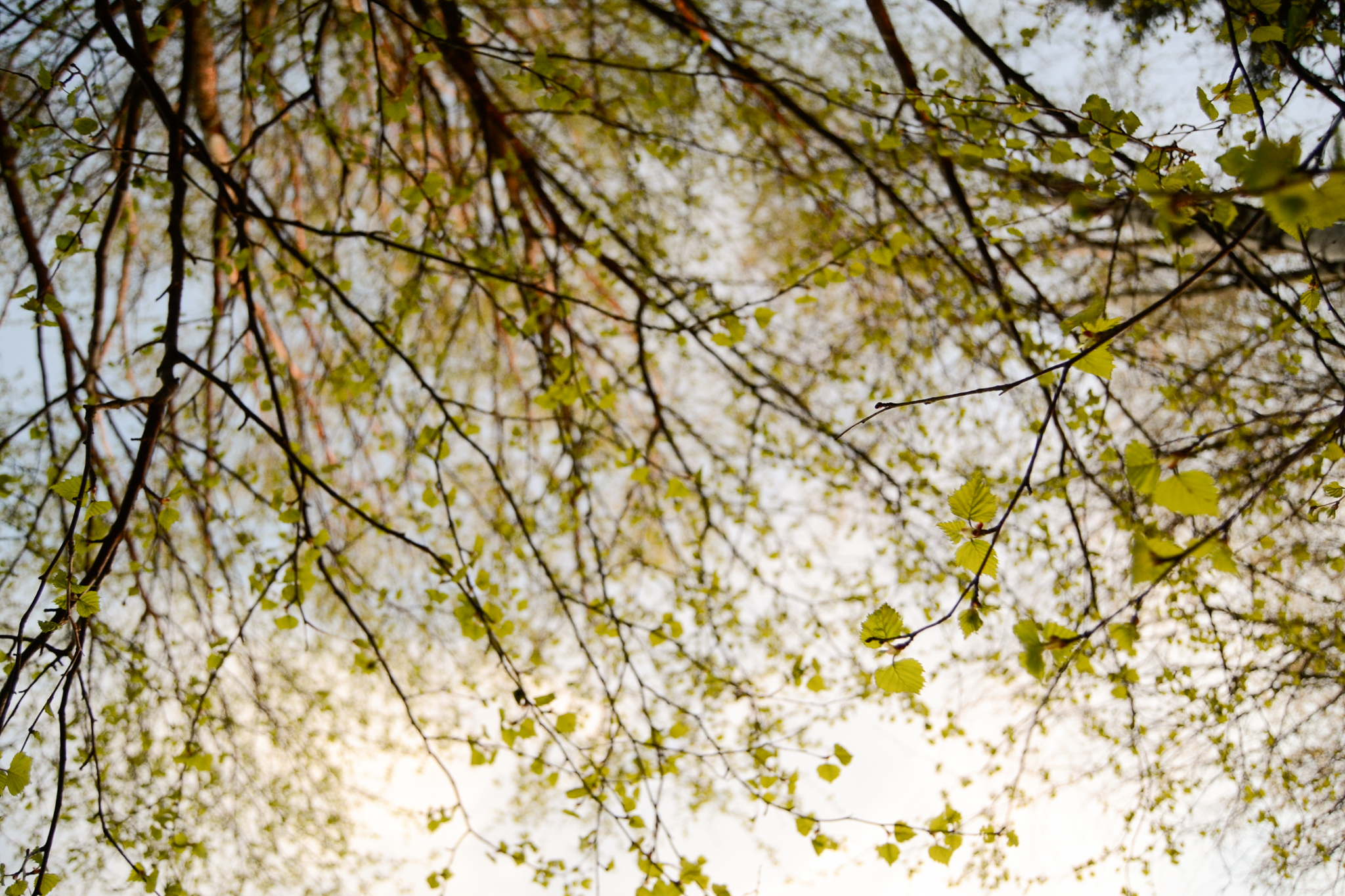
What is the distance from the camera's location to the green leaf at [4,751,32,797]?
1360mm

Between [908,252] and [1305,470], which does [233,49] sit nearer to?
[908,252]

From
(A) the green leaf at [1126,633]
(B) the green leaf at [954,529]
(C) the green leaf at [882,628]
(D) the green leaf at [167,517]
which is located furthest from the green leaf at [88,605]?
(A) the green leaf at [1126,633]

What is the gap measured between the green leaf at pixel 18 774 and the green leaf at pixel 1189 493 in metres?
2.02

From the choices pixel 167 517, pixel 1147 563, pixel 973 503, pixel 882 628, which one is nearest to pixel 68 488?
pixel 167 517

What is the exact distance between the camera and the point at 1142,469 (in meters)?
0.84

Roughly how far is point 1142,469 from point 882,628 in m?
0.40

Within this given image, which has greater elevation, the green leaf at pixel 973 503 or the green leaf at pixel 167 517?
the green leaf at pixel 167 517

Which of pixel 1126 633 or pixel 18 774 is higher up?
pixel 1126 633

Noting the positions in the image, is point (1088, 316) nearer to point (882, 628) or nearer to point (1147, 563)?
point (1147, 563)

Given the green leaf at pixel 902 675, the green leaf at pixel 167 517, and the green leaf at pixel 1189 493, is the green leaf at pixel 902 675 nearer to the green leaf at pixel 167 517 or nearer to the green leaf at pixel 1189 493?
the green leaf at pixel 1189 493

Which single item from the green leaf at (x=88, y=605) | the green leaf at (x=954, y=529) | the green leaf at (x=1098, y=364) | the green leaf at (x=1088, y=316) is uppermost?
the green leaf at (x=1088, y=316)

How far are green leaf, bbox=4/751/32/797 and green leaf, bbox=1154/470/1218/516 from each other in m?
2.02

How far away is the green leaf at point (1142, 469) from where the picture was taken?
833 millimetres

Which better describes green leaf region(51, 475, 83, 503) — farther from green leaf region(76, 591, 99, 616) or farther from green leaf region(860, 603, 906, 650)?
green leaf region(860, 603, 906, 650)
